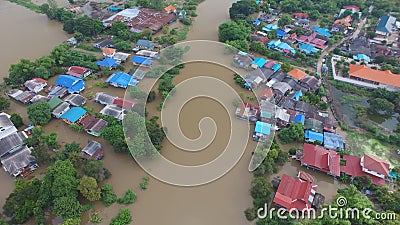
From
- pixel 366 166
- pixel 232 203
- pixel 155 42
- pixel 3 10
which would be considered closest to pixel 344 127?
pixel 366 166

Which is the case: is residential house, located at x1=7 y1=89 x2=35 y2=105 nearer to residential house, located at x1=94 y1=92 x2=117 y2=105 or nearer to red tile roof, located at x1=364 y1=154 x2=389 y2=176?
residential house, located at x1=94 y1=92 x2=117 y2=105

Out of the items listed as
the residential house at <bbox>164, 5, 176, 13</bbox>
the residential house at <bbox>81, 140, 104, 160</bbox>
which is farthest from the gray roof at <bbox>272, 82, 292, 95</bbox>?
the residential house at <bbox>164, 5, 176, 13</bbox>

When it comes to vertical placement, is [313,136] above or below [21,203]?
below

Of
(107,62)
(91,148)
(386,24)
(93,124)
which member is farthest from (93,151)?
(386,24)

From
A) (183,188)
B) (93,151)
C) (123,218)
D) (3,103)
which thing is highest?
(3,103)

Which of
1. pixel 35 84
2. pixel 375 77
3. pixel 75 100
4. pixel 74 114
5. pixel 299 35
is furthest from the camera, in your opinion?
pixel 299 35

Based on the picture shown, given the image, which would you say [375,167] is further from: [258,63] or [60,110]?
[60,110]
